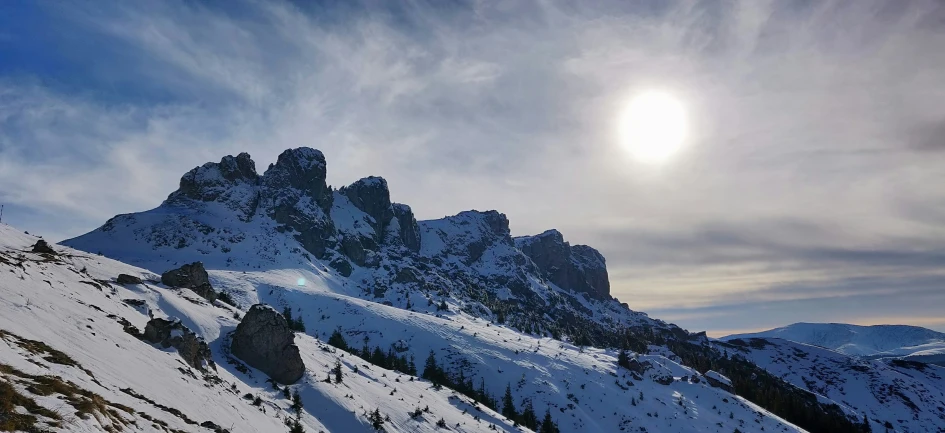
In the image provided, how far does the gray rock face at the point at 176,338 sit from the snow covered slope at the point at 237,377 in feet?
3.69

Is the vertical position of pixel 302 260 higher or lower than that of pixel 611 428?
higher

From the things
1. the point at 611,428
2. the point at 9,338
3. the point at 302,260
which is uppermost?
the point at 302,260

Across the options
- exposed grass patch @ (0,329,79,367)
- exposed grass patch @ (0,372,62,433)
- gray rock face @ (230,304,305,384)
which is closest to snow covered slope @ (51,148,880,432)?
gray rock face @ (230,304,305,384)

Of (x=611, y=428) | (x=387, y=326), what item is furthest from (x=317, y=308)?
(x=611, y=428)

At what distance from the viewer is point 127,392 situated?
2250 centimetres

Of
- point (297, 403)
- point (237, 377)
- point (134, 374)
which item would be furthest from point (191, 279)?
point (134, 374)

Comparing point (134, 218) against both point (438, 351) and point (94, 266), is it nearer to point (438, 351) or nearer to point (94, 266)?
point (438, 351)

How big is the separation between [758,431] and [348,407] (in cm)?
8182

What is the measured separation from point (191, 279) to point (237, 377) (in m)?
20.9

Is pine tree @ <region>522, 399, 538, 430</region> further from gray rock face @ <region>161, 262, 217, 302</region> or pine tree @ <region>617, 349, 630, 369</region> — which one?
gray rock face @ <region>161, 262, 217, 302</region>

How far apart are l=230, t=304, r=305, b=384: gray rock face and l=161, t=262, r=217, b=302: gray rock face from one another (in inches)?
534

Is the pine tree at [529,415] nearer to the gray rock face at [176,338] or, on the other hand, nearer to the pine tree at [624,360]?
the pine tree at [624,360]

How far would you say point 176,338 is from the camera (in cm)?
3481

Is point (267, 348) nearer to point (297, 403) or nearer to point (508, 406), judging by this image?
point (297, 403)
